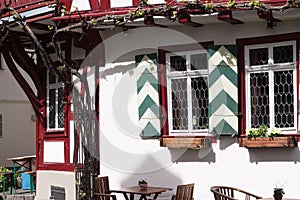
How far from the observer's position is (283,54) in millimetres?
9203

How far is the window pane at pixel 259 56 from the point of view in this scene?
935cm

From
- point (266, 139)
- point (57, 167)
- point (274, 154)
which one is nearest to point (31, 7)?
point (57, 167)

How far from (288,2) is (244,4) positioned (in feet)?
2.05

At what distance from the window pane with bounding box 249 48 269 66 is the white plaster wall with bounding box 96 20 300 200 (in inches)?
9.4

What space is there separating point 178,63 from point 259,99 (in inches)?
59.2

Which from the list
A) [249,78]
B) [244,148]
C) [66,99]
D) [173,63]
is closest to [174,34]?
[173,63]

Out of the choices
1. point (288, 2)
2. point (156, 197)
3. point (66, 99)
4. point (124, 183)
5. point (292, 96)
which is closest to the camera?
point (288, 2)

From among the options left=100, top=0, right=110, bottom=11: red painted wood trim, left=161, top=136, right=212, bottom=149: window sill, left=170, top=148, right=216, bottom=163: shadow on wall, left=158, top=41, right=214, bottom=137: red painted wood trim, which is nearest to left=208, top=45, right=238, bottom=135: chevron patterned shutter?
left=161, top=136, right=212, bottom=149: window sill

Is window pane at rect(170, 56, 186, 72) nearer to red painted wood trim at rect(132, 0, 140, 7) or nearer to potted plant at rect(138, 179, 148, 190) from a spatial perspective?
red painted wood trim at rect(132, 0, 140, 7)

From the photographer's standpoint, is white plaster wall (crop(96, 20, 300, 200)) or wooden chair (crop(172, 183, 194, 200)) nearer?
wooden chair (crop(172, 183, 194, 200))

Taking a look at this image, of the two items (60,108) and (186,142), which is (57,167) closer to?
(60,108)

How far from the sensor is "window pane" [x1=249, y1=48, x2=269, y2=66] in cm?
935

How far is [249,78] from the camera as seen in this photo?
948cm

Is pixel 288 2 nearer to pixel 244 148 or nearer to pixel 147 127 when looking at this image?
pixel 244 148
